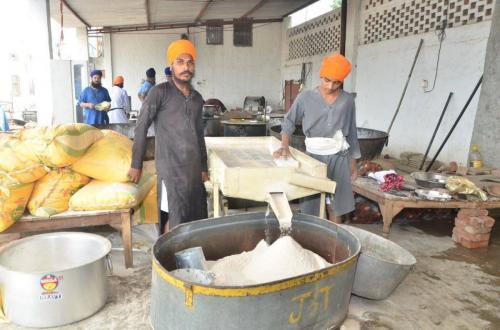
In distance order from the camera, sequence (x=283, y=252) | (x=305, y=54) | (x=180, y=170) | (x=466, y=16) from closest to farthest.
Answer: (x=283, y=252) < (x=180, y=170) < (x=466, y=16) < (x=305, y=54)

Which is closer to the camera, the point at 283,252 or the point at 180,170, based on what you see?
the point at 283,252

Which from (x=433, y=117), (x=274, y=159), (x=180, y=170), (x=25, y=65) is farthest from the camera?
(x=25, y=65)

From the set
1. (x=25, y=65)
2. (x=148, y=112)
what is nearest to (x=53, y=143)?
(x=148, y=112)

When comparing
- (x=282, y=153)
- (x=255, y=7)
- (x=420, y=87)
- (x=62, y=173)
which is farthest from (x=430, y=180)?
(x=255, y=7)

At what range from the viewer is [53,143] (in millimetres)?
2639

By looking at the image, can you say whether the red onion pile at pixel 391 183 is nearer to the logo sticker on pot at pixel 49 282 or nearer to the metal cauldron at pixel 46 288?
the metal cauldron at pixel 46 288

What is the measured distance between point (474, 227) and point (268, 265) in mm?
2393

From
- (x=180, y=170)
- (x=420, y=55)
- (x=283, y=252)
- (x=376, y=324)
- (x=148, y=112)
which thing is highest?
(x=420, y=55)

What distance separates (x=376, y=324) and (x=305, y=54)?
10.5m

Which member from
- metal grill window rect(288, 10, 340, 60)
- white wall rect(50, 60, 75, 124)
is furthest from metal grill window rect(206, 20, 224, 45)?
white wall rect(50, 60, 75, 124)

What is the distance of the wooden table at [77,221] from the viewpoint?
2.74m

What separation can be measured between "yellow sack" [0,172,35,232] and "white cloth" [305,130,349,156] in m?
2.07

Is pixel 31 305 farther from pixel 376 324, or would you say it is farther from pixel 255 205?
pixel 255 205

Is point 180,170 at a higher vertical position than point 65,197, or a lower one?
higher
